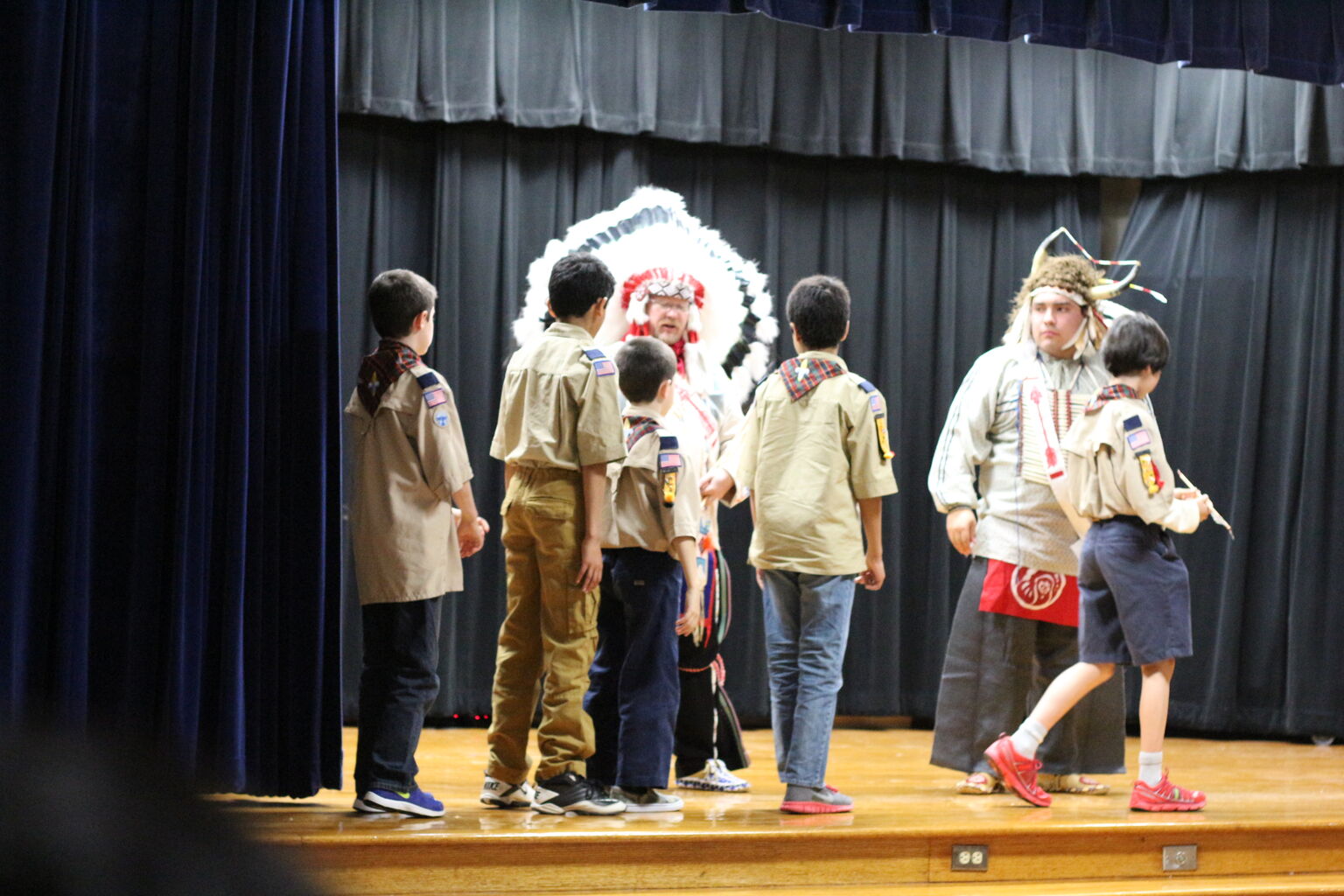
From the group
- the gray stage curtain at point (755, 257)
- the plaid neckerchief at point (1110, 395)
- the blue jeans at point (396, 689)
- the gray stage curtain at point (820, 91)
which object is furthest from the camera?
the gray stage curtain at point (755, 257)

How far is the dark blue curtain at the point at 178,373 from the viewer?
10.3 ft

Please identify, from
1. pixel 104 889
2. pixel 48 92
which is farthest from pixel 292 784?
pixel 104 889

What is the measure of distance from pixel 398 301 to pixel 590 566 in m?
0.80

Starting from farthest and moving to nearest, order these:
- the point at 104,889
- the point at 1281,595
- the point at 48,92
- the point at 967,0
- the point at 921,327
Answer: the point at 921,327 → the point at 1281,595 → the point at 967,0 → the point at 48,92 → the point at 104,889

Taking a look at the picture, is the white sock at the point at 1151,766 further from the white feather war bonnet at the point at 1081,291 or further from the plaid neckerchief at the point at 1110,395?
the white feather war bonnet at the point at 1081,291

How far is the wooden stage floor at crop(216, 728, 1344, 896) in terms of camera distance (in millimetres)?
3129

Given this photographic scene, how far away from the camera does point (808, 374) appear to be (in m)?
3.61

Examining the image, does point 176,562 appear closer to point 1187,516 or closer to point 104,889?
point 1187,516

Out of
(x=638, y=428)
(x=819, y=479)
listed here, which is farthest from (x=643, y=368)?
(x=819, y=479)

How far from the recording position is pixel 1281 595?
233 inches

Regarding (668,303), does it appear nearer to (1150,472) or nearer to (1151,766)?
(1150,472)

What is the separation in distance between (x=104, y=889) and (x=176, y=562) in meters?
→ 3.02

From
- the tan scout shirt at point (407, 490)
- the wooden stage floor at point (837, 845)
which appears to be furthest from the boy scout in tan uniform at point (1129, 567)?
the tan scout shirt at point (407, 490)

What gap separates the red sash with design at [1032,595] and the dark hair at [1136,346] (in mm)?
672
